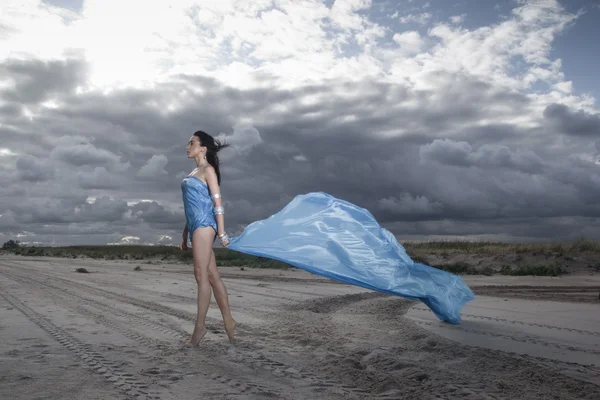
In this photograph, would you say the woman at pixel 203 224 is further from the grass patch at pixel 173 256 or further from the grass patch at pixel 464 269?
the grass patch at pixel 173 256

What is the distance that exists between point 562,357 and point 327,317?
3366 millimetres

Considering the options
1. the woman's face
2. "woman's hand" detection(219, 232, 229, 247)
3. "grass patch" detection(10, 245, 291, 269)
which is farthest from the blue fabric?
"grass patch" detection(10, 245, 291, 269)

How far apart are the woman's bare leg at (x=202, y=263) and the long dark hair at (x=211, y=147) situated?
622 millimetres

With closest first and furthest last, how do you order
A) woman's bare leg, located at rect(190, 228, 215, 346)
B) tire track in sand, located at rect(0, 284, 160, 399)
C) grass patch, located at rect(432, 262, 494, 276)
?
1. tire track in sand, located at rect(0, 284, 160, 399)
2. woman's bare leg, located at rect(190, 228, 215, 346)
3. grass patch, located at rect(432, 262, 494, 276)

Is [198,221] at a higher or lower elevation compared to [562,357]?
Result: higher

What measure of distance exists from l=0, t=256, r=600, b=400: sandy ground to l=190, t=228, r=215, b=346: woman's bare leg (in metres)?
0.29

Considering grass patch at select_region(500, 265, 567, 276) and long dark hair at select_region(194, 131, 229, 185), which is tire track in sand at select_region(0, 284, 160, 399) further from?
grass patch at select_region(500, 265, 567, 276)

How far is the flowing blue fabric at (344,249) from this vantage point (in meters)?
5.77

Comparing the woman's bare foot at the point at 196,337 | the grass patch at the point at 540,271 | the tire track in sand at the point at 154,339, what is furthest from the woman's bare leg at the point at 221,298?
the grass patch at the point at 540,271

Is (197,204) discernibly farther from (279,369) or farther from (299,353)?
(279,369)

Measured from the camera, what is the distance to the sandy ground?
360 cm

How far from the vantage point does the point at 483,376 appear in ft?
13.1

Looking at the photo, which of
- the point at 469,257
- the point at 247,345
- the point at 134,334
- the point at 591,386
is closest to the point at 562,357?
the point at 591,386

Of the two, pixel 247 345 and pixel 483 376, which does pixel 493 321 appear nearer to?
pixel 483 376
